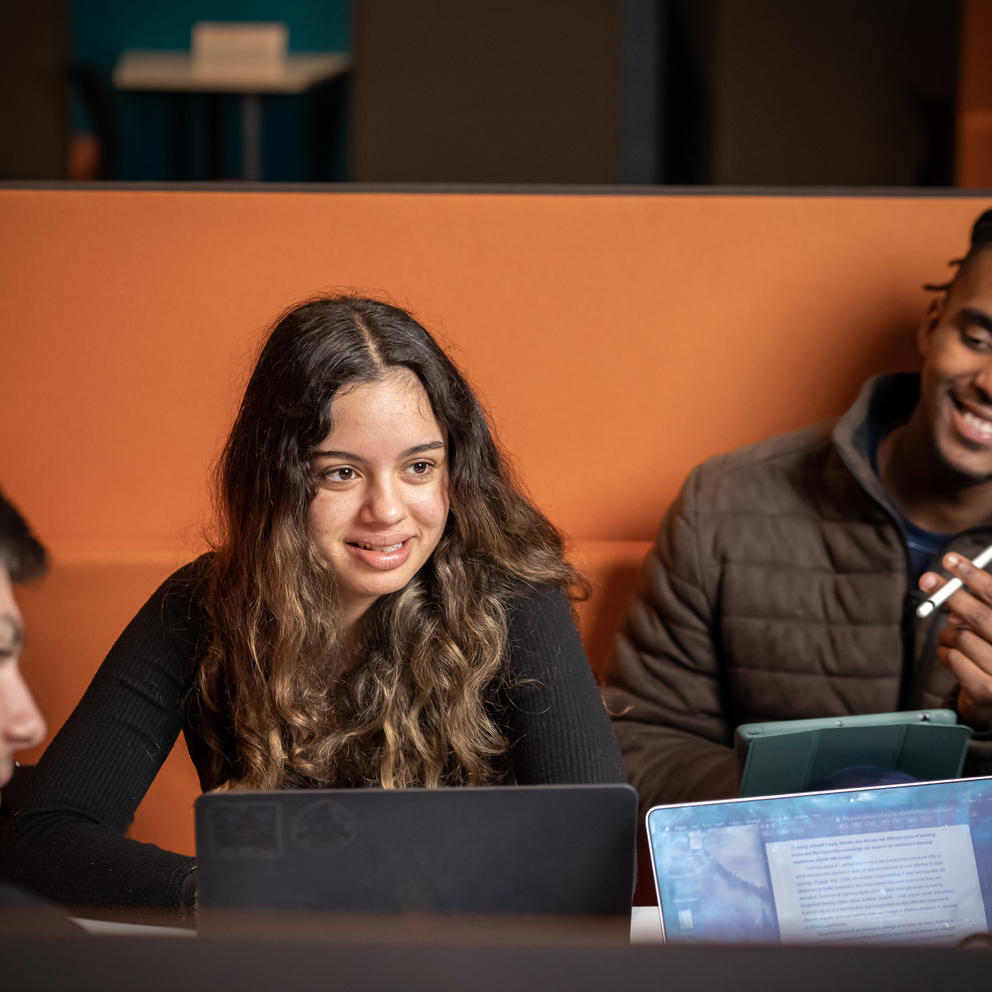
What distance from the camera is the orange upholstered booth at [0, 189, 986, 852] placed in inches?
62.7

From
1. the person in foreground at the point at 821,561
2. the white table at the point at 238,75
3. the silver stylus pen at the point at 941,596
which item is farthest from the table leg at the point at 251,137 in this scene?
the silver stylus pen at the point at 941,596

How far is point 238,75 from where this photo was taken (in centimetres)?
205

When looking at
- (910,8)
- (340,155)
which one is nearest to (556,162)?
(340,155)

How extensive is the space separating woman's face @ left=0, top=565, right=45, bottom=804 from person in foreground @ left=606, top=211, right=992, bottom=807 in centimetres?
88

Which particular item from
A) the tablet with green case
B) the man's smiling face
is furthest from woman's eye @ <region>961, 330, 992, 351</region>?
the tablet with green case

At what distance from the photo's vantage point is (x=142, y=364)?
160cm

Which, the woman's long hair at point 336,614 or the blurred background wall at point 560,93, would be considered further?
the blurred background wall at point 560,93

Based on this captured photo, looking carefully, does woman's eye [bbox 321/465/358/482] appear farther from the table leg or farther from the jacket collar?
the table leg

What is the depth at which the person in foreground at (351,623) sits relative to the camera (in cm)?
102

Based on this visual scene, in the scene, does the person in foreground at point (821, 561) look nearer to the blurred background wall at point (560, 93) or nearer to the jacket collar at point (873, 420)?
the jacket collar at point (873, 420)

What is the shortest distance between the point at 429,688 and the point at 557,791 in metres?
0.53

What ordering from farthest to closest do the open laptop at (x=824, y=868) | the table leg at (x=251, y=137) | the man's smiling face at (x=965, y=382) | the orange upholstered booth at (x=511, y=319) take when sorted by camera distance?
the table leg at (x=251, y=137), the orange upholstered booth at (x=511, y=319), the man's smiling face at (x=965, y=382), the open laptop at (x=824, y=868)

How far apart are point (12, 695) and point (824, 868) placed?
1.57ft

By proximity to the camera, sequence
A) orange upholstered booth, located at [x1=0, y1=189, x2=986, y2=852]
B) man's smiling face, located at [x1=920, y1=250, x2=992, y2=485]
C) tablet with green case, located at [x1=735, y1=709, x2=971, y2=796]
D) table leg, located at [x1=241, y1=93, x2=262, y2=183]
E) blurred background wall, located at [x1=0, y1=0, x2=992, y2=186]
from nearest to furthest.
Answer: tablet with green case, located at [x1=735, y1=709, x2=971, y2=796]
man's smiling face, located at [x1=920, y1=250, x2=992, y2=485]
orange upholstered booth, located at [x1=0, y1=189, x2=986, y2=852]
blurred background wall, located at [x1=0, y1=0, x2=992, y2=186]
table leg, located at [x1=241, y1=93, x2=262, y2=183]
